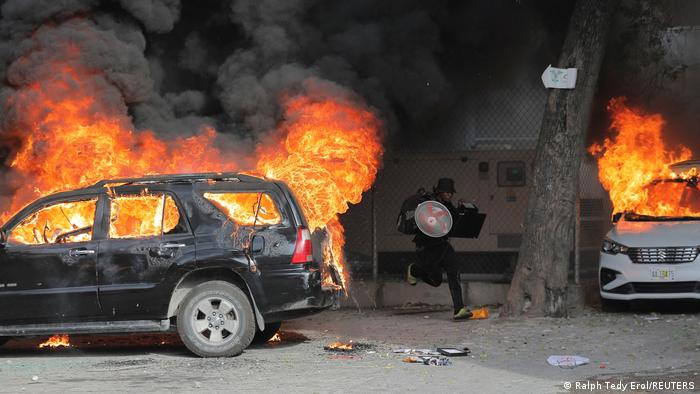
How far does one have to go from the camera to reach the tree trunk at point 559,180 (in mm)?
12258

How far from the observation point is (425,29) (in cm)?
1416

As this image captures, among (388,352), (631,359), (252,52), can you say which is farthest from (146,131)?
(631,359)

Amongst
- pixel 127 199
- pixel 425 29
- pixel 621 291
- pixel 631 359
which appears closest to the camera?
pixel 631 359

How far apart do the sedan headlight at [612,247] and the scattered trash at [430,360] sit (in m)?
3.86

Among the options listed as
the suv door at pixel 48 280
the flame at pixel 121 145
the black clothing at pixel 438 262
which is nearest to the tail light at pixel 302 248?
the flame at pixel 121 145

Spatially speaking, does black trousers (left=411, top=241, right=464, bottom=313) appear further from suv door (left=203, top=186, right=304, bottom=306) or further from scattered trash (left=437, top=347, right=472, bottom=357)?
suv door (left=203, top=186, right=304, bottom=306)

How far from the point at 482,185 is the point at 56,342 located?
6713 mm

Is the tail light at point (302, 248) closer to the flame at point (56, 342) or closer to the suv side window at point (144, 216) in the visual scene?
the suv side window at point (144, 216)

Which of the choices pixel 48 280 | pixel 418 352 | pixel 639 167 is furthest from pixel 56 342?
pixel 639 167

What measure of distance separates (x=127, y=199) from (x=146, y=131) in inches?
97.9

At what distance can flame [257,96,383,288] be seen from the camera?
1224 cm

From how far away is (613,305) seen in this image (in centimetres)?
1282

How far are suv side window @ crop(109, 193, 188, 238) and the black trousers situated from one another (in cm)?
369

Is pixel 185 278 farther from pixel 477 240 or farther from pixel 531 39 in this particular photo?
pixel 531 39
